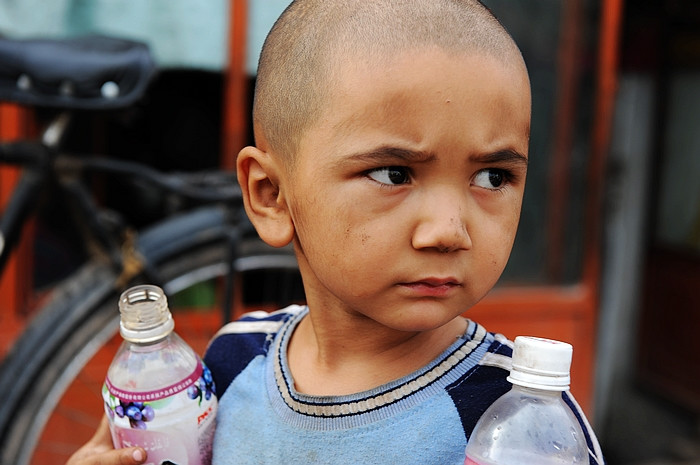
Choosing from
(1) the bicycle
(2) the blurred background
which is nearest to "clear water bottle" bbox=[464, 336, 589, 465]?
(1) the bicycle

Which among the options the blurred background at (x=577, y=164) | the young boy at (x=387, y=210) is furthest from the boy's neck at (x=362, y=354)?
the blurred background at (x=577, y=164)

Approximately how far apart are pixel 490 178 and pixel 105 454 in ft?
2.53

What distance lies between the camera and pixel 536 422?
3.25ft

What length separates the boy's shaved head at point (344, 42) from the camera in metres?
1.05

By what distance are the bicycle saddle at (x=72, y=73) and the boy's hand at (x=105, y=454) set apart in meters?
1.24

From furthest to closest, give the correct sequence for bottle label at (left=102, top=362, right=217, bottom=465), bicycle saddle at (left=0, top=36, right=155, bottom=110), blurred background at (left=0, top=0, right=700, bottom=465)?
blurred background at (left=0, top=0, right=700, bottom=465) → bicycle saddle at (left=0, top=36, right=155, bottom=110) → bottle label at (left=102, top=362, right=217, bottom=465)

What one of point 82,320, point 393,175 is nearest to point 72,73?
point 82,320

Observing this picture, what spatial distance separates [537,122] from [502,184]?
9.07 ft

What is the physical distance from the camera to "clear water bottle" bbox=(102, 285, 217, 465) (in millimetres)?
1195

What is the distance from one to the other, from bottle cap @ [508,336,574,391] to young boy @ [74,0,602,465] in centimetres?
14

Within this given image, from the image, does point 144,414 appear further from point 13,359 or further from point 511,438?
point 13,359

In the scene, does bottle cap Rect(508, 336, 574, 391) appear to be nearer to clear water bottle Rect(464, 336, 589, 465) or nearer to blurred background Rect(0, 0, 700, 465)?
clear water bottle Rect(464, 336, 589, 465)

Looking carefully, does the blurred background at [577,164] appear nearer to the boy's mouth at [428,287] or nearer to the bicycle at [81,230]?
the bicycle at [81,230]

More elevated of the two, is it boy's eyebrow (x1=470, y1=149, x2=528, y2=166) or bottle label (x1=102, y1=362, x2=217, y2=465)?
boy's eyebrow (x1=470, y1=149, x2=528, y2=166)
